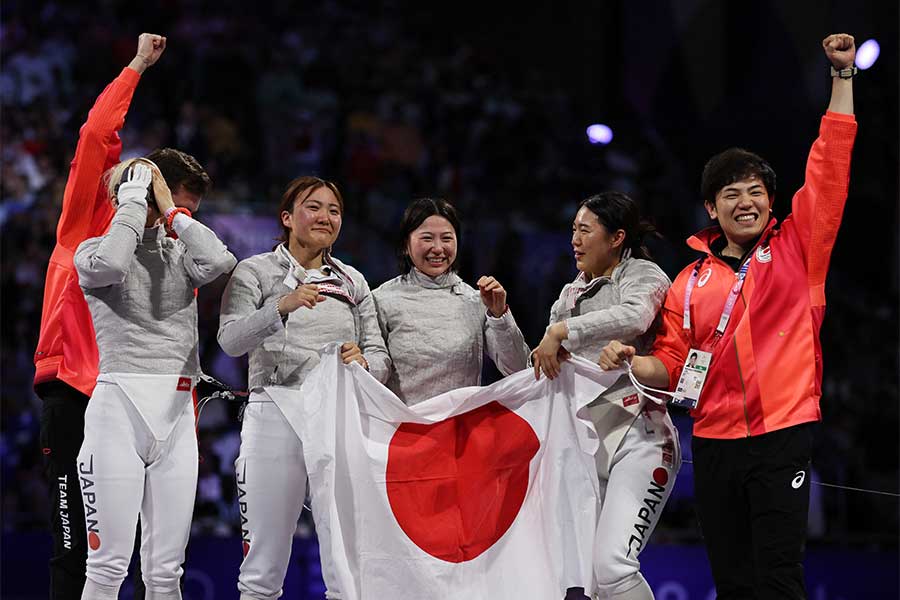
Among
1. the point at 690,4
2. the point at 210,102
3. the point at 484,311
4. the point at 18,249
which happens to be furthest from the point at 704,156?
the point at 484,311

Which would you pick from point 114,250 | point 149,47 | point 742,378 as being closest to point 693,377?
point 742,378

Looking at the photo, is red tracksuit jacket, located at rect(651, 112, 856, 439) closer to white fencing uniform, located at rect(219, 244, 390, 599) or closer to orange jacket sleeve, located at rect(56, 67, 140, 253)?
white fencing uniform, located at rect(219, 244, 390, 599)

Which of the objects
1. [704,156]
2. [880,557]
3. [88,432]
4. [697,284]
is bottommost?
[880,557]

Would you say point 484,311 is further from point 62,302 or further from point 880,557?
point 880,557

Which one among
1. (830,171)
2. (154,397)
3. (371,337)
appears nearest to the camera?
(830,171)

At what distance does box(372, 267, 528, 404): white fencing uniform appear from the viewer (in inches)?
159

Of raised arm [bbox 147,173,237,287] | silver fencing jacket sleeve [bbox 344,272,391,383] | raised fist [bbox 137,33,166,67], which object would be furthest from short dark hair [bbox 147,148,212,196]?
silver fencing jacket sleeve [bbox 344,272,391,383]

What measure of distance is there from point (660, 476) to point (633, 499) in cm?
13

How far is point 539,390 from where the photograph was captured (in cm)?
400

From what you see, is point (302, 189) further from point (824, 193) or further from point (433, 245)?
point (824, 193)

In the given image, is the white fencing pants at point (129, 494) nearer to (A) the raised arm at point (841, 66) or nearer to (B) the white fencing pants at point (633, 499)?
(B) the white fencing pants at point (633, 499)

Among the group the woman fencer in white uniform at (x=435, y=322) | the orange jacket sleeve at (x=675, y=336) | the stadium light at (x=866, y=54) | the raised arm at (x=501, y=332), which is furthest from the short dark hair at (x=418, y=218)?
the stadium light at (x=866, y=54)

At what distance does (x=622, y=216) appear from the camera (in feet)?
12.8

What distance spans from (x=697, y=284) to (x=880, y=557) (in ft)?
12.3
